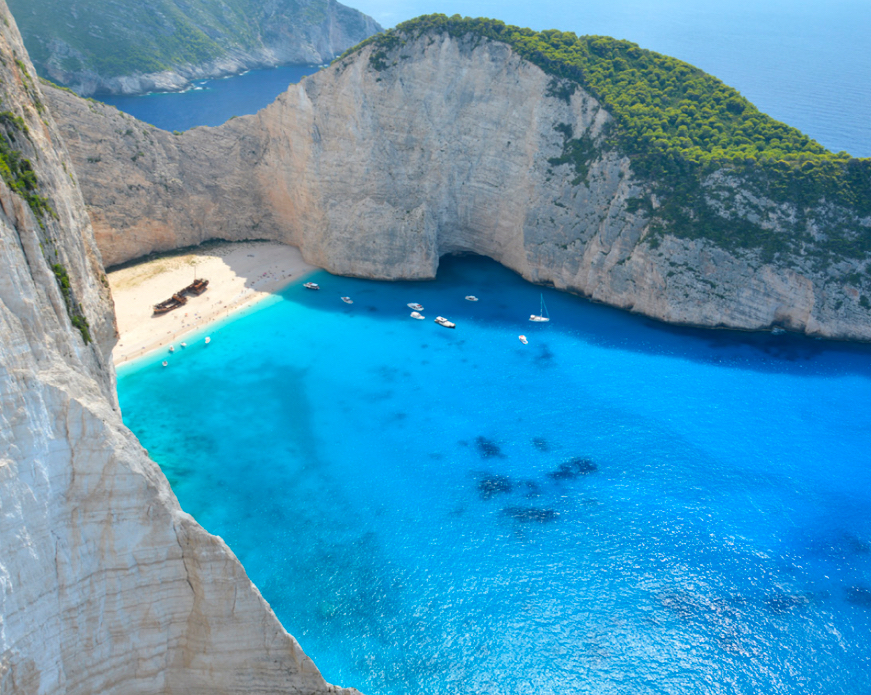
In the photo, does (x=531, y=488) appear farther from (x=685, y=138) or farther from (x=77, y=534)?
(x=685, y=138)

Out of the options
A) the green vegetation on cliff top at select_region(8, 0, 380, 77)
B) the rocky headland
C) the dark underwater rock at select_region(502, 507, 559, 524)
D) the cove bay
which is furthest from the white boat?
the green vegetation on cliff top at select_region(8, 0, 380, 77)

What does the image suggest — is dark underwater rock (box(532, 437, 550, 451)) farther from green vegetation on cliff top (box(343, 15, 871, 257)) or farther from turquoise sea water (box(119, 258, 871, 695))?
green vegetation on cliff top (box(343, 15, 871, 257))

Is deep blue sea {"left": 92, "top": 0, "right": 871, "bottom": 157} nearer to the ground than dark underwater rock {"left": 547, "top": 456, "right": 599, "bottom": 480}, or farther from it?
farther from it

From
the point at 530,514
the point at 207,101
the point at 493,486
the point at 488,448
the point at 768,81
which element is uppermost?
the point at 768,81

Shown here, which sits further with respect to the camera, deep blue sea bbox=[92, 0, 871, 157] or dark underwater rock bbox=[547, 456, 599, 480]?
deep blue sea bbox=[92, 0, 871, 157]

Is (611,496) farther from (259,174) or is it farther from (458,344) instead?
(259,174)

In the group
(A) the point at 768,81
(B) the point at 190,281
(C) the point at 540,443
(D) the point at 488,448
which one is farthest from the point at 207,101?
(A) the point at 768,81
